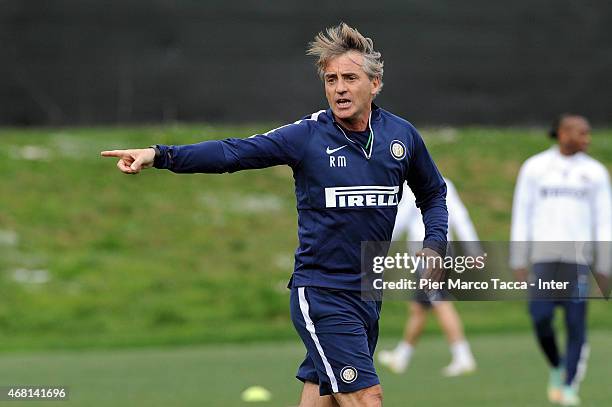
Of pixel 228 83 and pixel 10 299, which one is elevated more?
pixel 228 83

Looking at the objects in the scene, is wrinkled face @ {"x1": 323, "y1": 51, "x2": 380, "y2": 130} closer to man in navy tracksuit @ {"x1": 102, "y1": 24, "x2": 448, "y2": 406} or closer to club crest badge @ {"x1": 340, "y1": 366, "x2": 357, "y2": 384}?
man in navy tracksuit @ {"x1": 102, "y1": 24, "x2": 448, "y2": 406}

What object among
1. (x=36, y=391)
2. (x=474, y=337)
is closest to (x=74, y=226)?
(x=474, y=337)

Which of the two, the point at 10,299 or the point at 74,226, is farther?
the point at 74,226

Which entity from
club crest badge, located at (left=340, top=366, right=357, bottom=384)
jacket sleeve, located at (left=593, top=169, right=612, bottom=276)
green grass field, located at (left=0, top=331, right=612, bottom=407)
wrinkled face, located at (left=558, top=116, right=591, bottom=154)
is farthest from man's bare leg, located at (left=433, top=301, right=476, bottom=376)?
club crest badge, located at (left=340, top=366, right=357, bottom=384)

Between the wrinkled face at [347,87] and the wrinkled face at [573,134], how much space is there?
14.5ft

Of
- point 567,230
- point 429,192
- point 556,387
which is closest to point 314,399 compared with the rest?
point 429,192

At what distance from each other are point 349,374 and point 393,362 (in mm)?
6539

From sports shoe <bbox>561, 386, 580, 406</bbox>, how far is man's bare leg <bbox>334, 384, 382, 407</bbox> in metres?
4.14

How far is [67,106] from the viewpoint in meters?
19.7

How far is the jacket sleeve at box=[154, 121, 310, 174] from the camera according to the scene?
6.03 meters

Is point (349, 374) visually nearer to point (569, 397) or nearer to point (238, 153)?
point (238, 153)

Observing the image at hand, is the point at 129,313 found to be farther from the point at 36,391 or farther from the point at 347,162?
the point at 347,162

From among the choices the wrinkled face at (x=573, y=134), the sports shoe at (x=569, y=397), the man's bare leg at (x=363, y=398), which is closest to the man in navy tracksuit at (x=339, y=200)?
the man's bare leg at (x=363, y=398)

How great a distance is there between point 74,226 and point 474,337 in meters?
6.11
